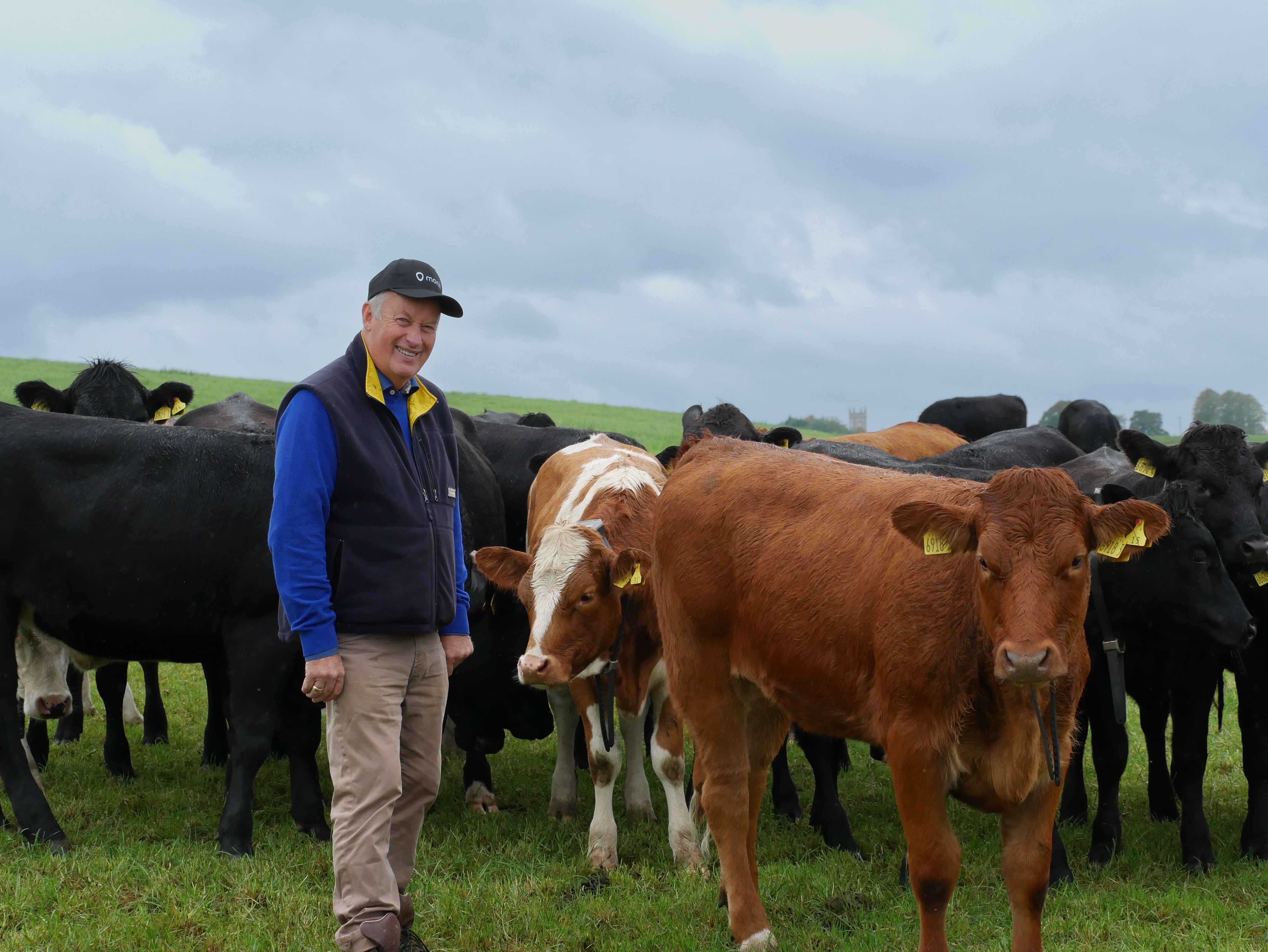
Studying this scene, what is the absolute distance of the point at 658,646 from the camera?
6.28 metres

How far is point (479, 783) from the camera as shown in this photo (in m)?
6.99

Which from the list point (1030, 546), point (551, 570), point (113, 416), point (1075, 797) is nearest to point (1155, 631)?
point (1075, 797)

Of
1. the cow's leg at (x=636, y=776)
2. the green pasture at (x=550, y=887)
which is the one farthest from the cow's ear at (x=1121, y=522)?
the cow's leg at (x=636, y=776)

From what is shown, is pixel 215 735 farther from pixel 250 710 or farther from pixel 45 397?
pixel 45 397

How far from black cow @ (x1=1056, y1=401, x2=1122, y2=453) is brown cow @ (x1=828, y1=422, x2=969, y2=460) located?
294 centimetres

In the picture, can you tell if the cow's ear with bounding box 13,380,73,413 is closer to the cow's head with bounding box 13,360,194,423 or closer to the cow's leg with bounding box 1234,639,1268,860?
the cow's head with bounding box 13,360,194,423

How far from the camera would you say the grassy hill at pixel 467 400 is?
41219 millimetres

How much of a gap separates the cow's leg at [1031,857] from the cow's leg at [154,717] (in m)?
6.43

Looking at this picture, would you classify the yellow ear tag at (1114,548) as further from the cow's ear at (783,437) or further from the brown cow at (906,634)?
the cow's ear at (783,437)

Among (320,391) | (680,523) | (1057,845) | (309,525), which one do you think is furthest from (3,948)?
(1057,845)

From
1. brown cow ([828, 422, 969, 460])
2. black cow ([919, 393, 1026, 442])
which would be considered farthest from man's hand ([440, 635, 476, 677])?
black cow ([919, 393, 1026, 442])

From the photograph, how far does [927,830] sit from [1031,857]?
0.40 m

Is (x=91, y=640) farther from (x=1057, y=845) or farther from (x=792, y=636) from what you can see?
(x=1057, y=845)

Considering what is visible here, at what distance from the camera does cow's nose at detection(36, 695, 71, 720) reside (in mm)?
6371
